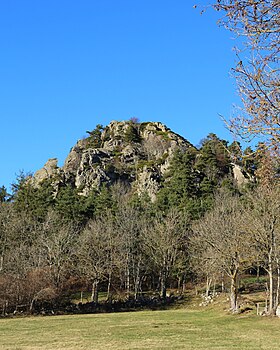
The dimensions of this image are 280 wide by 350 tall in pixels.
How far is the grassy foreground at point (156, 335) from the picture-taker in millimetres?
16828

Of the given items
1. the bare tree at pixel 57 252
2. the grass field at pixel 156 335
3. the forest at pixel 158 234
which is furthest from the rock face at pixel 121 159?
the grass field at pixel 156 335

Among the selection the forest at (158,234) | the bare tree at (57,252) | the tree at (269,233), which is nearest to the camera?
the forest at (158,234)

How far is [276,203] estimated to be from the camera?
26.6m

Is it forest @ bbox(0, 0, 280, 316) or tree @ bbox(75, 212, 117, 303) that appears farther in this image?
tree @ bbox(75, 212, 117, 303)

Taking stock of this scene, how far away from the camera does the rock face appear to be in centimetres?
7806

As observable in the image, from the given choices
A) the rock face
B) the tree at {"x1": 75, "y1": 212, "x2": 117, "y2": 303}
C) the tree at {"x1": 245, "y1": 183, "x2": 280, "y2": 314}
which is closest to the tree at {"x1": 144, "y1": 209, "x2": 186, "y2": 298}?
the tree at {"x1": 75, "y1": 212, "x2": 117, "y2": 303}

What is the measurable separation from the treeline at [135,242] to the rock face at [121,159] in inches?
540

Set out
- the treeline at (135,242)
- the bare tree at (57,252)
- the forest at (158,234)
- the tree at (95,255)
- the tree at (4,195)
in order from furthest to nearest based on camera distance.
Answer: the tree at (4,195), the tree at (95,255), the bare tree at (57,252), the treeline at (135,242), the forest at (158,234)

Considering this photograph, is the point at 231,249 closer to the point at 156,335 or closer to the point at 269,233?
the point at 269,233

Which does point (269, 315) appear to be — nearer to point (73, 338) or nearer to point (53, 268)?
point (73, 338)

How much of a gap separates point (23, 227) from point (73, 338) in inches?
1070

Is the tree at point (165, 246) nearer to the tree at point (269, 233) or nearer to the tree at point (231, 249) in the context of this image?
the tree at point (231, 249)

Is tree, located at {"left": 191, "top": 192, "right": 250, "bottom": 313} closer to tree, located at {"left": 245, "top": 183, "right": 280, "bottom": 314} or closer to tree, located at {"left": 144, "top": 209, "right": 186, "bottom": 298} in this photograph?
tree, located at {"left": 245, "top": 183, "right": 280, "bottom": 314}

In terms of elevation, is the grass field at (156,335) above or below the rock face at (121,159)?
below
